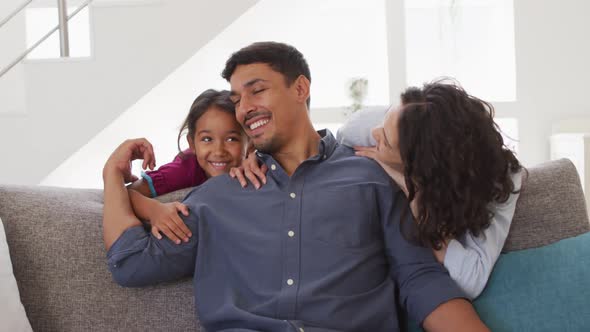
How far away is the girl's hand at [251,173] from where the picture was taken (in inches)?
68.7

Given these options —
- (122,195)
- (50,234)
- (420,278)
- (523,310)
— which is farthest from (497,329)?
(50,234)

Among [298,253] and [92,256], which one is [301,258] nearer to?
[298,253]

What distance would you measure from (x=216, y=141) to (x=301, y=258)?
0.54m

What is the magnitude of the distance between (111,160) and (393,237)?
734mm

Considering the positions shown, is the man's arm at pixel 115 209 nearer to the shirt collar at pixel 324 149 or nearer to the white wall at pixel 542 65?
the shirt collar at pixel 324 149

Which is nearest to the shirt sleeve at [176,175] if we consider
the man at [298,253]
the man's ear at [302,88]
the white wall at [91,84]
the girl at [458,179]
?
the man at [298,253]

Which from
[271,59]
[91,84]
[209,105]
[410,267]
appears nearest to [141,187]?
[209,105]

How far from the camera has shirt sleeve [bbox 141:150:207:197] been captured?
6.12ft

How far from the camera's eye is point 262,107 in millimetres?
1830

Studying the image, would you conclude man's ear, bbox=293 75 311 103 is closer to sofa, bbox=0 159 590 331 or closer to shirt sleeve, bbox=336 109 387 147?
shirt sleeve, bbox=336 109 387 147

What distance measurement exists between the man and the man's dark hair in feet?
0.47

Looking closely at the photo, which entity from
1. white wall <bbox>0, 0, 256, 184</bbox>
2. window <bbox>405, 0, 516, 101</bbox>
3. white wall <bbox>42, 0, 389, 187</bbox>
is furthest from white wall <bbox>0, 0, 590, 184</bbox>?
white wall <bbox>0, 0, 256, 184</bbox>

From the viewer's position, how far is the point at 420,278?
1.56 m

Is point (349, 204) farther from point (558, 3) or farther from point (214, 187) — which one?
point (558, 3)
